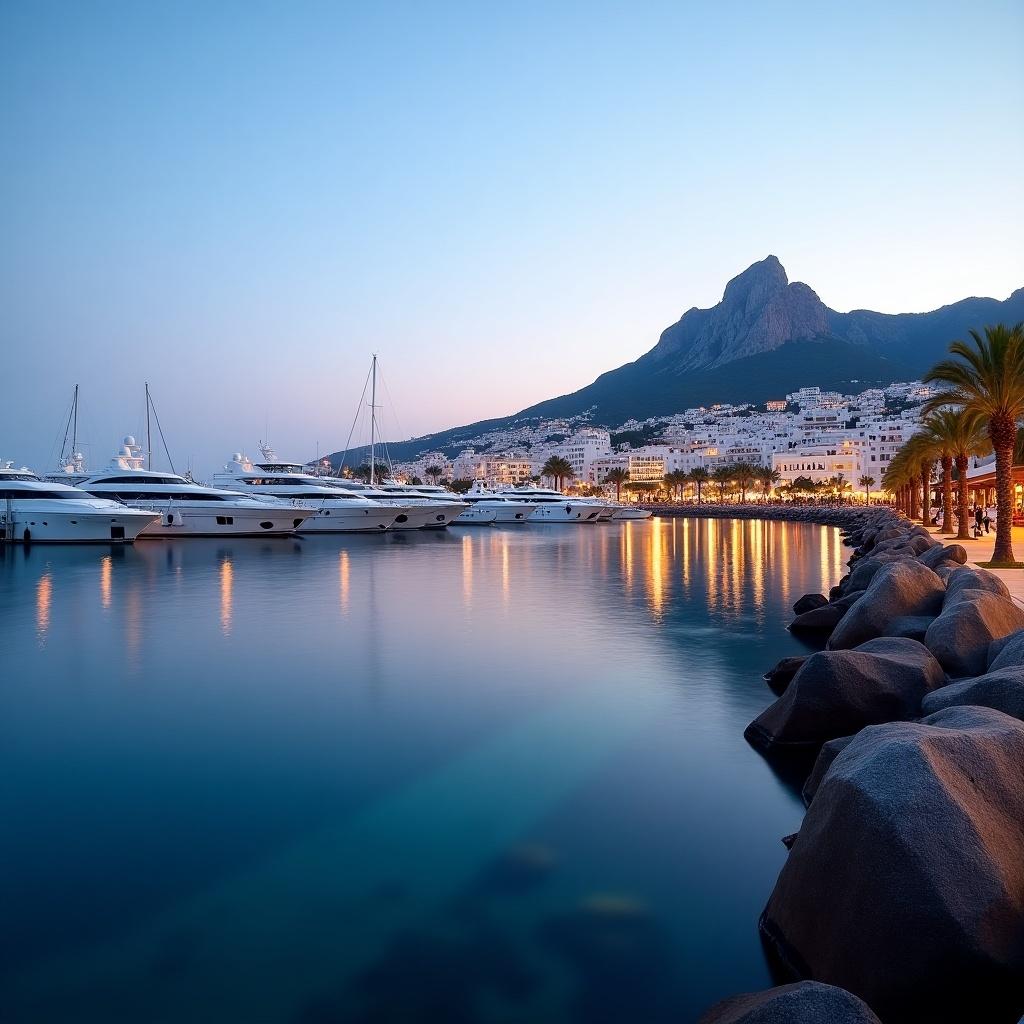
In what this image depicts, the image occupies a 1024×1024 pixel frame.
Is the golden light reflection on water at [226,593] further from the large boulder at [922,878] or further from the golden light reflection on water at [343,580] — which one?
the large boulder at [922,878]

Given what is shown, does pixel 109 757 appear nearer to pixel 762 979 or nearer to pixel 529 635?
pixel 762 979

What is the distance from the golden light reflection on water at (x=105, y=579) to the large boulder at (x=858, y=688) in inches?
722

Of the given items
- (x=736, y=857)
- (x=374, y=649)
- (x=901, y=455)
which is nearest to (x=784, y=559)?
(x=901, y=455)

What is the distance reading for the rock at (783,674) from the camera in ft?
39.7

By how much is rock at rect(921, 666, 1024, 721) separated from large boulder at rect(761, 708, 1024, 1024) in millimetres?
1095

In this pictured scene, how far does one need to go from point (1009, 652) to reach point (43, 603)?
73.7ft

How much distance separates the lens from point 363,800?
7816 millimetres

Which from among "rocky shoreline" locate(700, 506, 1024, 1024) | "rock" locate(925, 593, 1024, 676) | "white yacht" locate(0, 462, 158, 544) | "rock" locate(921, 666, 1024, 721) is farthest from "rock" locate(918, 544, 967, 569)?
"white yacht" locate(0, 462, 158, 544)

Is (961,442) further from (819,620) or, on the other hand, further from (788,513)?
(788,513)

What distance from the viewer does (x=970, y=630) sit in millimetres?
8578

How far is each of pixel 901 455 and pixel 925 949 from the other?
56.3 meters

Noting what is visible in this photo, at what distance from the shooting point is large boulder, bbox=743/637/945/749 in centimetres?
772

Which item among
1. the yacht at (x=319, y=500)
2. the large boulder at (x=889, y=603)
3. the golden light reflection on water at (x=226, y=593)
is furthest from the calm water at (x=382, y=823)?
the yacht at (x=319, y=500)

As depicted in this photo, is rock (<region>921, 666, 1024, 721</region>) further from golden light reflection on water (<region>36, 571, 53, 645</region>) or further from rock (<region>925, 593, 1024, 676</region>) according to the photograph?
golden light reflection on water (<region>36, 571, 53, 645</region>)
